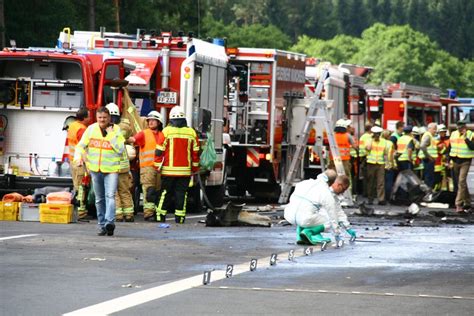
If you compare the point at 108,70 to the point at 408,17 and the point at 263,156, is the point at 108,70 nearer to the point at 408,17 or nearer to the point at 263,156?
the point at 263,156

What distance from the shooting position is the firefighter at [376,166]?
29.0 metres

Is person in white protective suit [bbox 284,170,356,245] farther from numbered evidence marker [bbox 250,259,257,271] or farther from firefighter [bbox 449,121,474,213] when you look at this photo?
firefighter [bbox 449,121,474,213]

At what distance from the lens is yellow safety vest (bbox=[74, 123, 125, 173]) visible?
16.9 m

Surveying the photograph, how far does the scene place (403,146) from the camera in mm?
29547

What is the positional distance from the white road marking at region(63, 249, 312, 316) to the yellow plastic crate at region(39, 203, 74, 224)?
20.8 ft

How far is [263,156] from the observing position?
26.6 meters

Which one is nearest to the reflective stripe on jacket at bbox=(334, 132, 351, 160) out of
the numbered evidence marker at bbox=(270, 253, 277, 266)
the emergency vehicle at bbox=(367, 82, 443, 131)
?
the emergency vehicle at bbox=(367, 82, 443, 131)

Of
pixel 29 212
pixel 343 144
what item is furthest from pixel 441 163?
pixel 29 212

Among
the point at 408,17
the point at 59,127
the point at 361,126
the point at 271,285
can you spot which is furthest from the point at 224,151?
the point at 408,17

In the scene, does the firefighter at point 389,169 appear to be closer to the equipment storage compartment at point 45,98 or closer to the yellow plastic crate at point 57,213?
the equipment storage compartment at point 45,98

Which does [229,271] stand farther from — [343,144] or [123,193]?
[343,144]

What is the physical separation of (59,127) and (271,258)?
26.9 ft

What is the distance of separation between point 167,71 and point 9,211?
436 centimetres

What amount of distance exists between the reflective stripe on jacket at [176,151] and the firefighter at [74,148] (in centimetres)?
115
